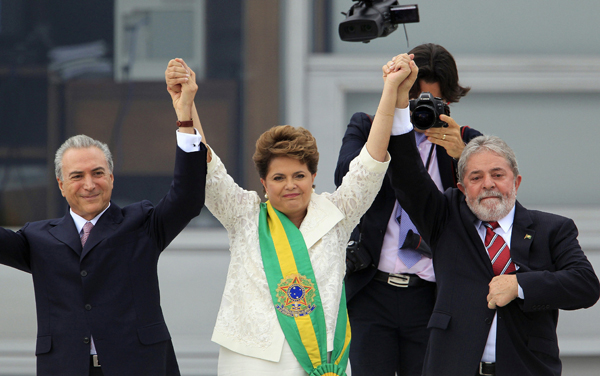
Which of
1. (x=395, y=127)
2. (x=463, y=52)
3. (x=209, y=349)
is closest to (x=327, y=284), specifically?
(x=395, y=127)

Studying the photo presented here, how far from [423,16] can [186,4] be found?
5.45 ft

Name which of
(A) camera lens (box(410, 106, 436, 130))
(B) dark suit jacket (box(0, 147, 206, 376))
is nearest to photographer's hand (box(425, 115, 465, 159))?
(A) camera lens (box(410, 106, 436, 130))

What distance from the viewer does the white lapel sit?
7.72 feet

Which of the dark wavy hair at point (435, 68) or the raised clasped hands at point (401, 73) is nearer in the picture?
the raised clasped hands at point (401, 73)

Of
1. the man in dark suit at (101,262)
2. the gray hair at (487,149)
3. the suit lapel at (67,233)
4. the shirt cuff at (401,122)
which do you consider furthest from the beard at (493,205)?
the suit lapel at (67,233)

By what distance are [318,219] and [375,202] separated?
20.0 inches

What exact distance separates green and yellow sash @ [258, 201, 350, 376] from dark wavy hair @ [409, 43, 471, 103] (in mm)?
885

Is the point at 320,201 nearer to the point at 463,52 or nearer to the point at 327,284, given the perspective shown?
the point at 327,284

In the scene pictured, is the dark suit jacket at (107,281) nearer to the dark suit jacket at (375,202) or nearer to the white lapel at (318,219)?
the white lapel at (318,219)

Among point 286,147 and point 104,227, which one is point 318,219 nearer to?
point 286,147

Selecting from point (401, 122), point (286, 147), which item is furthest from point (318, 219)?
point (401, 122)

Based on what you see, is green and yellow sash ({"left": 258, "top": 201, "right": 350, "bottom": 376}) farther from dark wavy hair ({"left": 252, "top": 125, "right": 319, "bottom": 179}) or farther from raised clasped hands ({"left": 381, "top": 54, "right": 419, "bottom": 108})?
raised clasped hands ({"left": 381, "top": 54, "right": 419, "bottom": 108})

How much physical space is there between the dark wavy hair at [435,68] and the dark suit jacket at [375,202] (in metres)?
0.22

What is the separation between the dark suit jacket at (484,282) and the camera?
7.64 feet
